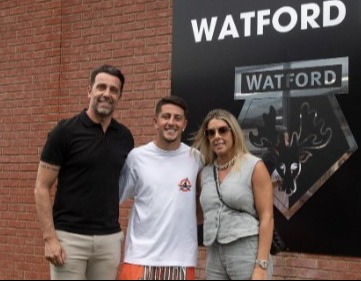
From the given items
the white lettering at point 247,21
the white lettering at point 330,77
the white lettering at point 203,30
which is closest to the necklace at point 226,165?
the white lettering at point 330,77

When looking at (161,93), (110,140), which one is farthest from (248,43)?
(110,140)

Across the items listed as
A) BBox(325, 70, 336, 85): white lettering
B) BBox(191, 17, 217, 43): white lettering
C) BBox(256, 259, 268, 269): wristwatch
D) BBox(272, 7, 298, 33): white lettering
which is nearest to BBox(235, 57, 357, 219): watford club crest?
BBox(325, 70, 336, 85): white lettering

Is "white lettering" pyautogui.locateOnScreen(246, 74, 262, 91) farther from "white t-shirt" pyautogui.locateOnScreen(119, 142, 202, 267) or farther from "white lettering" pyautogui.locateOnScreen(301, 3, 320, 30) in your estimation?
"white t-shirt" pyautogui.locateOnScreen(119, 142, 202, 267)

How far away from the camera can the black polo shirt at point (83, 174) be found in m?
3.82

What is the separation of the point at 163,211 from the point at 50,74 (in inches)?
140

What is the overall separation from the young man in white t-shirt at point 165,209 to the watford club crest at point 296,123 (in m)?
1.65

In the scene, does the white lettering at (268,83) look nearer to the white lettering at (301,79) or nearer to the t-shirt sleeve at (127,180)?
the white lettering at (301,79)

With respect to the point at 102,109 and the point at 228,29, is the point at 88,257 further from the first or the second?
the point at 228,29

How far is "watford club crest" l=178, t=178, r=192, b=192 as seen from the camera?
3865mm

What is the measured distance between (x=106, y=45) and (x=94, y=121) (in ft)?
8.98

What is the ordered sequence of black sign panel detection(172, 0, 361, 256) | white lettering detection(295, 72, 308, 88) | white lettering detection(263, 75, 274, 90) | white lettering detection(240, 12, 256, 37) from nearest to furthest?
black sign panel detection(172, 0, 361, 256)
white lettering detection(295, 72, 308, 88)
white lettering detection(263, 75, 274, 90)
white lettering detection(240, 12, 256, 37)

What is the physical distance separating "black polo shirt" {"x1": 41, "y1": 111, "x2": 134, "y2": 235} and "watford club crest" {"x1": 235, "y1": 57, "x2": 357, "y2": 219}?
1929mm

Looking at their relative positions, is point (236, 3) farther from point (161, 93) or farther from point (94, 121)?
point (94, 121)

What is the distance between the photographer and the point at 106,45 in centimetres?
659
